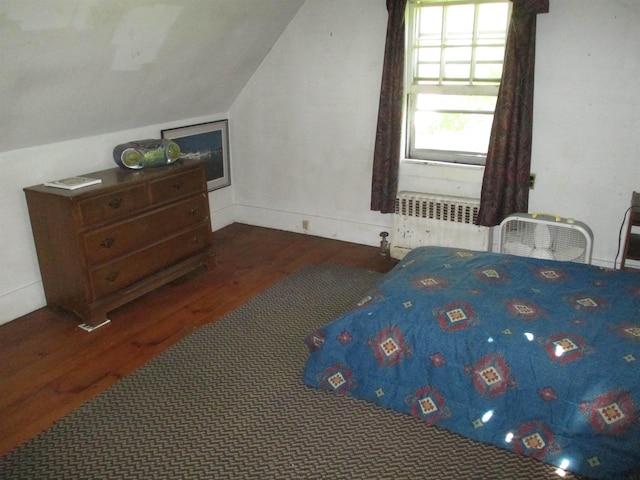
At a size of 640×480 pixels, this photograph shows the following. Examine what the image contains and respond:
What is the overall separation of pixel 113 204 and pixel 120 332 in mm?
808

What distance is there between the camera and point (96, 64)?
121 inches

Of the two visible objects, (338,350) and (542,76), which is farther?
(542,76)

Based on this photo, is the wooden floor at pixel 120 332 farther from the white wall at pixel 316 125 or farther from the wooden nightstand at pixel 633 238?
the wooden nightstand at pixel 633 238

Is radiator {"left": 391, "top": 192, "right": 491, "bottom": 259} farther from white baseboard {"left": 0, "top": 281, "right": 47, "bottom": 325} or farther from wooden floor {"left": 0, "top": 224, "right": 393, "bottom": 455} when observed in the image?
white baseboard {"left": 0, "top": 281, "right": 47, "bottom": 325}

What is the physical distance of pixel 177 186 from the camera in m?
3.75

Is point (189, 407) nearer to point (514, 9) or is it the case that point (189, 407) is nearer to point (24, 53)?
point (24, 53)

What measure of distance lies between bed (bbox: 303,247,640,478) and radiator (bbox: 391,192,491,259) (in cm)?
119

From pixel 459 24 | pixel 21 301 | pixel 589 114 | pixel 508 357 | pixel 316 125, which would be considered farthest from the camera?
pixel 316 125

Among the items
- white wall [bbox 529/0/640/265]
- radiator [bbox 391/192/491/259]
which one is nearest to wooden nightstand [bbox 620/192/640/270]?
white wall [bbox 529/0/640/265]

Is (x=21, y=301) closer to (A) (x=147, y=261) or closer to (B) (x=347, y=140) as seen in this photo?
(A) (x=147, y=261)

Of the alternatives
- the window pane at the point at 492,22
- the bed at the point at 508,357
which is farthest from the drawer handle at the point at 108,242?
the window pane at the point at 492,22

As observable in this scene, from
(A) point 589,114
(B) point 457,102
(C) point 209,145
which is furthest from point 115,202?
(A) point 589,114

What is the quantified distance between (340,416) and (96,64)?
7.98 ft

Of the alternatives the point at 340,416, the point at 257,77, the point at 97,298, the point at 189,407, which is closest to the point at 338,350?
the point at 340,416
